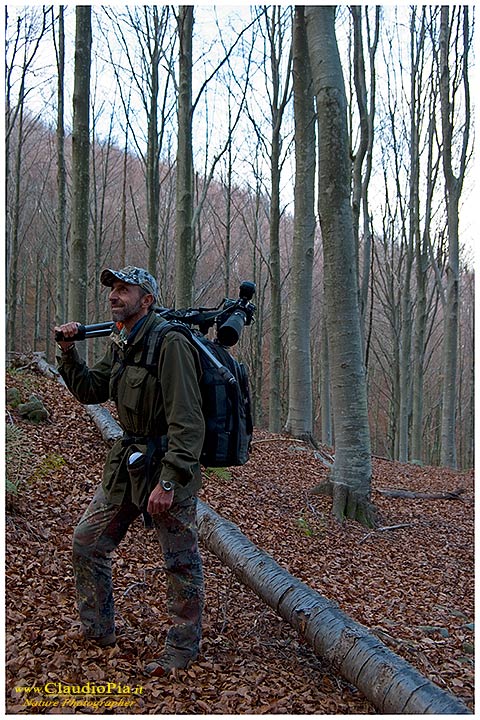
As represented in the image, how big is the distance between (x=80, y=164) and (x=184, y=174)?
149 cm

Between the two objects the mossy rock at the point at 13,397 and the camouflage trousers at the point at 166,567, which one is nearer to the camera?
the camouflage trousers at the point at 166,567

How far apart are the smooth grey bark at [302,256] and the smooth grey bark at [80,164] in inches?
155

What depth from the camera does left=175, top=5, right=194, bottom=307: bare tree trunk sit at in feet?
26.6

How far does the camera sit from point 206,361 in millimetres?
3400

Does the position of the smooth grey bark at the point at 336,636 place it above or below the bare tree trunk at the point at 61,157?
below

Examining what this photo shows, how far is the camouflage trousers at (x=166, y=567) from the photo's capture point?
10.8 feet

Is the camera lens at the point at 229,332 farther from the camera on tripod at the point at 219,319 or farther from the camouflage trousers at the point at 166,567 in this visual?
the camouflage trousers at the point at 166,567

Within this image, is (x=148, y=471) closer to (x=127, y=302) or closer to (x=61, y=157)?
(x=127, y=302)

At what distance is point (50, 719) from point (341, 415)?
4.76 metres

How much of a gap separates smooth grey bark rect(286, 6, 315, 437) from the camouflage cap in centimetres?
723

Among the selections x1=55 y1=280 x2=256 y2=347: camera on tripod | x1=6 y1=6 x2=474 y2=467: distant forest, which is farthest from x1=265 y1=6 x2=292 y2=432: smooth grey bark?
x1=55 y1=280 x2=256 y2=347: camera on tripod

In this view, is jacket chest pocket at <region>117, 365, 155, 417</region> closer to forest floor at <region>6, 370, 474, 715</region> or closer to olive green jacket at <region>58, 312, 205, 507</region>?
olive green jacket at <region>58, 312, 205, 507</region>

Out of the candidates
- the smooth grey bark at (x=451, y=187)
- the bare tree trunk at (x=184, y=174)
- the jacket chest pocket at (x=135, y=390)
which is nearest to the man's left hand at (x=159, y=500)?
the jacket chest pocket at (x=135, y=390)

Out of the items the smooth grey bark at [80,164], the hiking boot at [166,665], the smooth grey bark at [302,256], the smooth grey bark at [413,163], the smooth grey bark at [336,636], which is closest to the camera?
the smooth grey bark at [336,636]
